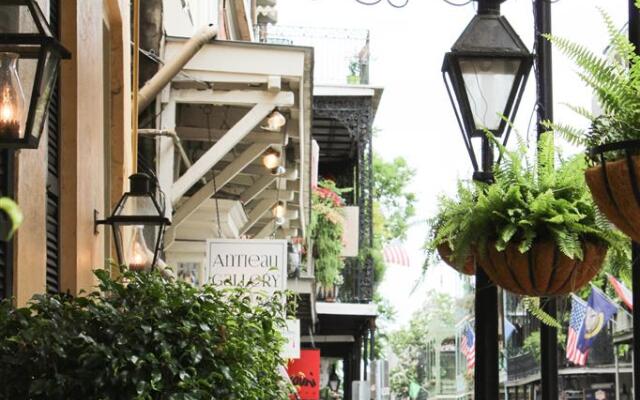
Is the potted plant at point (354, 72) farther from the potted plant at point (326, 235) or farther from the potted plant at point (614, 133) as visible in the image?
the potted plant at point (614, 133)

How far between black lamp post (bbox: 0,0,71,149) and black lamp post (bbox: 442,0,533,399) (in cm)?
255

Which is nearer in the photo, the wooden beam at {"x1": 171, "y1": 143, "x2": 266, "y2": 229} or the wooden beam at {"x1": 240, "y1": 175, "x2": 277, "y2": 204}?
the wooden beam at {"x1": 171, "y1": 143, "x2": 266, "y2": 229}

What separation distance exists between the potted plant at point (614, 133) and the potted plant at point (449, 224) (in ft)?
4.18

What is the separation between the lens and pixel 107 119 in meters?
9.62

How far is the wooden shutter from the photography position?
25.1 feet

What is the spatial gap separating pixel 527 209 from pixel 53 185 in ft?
9.72

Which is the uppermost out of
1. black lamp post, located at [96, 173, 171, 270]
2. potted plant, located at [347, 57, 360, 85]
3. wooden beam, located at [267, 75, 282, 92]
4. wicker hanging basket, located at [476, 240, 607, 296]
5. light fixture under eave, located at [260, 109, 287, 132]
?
potted plant, located at [347, 57, 360, 85]

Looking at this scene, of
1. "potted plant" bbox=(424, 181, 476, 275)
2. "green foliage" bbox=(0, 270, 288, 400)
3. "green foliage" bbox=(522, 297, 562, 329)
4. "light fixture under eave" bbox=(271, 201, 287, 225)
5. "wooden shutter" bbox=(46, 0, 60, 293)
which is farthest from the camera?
"light fixture under eave" bbox=(271, 201, 287, 225)

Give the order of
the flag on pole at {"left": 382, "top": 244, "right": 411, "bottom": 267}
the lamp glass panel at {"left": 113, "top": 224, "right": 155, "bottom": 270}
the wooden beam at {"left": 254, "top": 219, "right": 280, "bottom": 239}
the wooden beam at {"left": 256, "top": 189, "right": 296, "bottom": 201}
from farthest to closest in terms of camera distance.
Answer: the flag on pole at {"left": 382, "top": 244, "right": 411, "bottom": 267}
the wooden beam at {"left": 254, "top": 219, "right": 280, "bottom": 239}
the wooden beam at {"left": 256, "top": 189, "right": 296, "bottom": 201}
the lamp glass panel at {"left": 113, "top": 224, "right": 155, "bottom": 270}

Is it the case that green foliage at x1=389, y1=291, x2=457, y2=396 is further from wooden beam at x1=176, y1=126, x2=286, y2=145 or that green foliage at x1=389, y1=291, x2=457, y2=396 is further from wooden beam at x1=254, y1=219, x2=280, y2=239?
wooden beam at x1=176, y1=126, x2=286, y2=145

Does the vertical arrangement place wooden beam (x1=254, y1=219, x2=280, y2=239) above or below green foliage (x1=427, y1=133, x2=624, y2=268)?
above

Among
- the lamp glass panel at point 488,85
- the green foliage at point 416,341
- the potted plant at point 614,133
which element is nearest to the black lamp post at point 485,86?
the lamp glass panel at point 488,85

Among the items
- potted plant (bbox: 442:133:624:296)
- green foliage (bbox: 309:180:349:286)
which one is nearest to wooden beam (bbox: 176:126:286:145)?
potted plant (bbox: 442:133:624:296)

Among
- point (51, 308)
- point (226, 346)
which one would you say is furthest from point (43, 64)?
point (226, 346)
